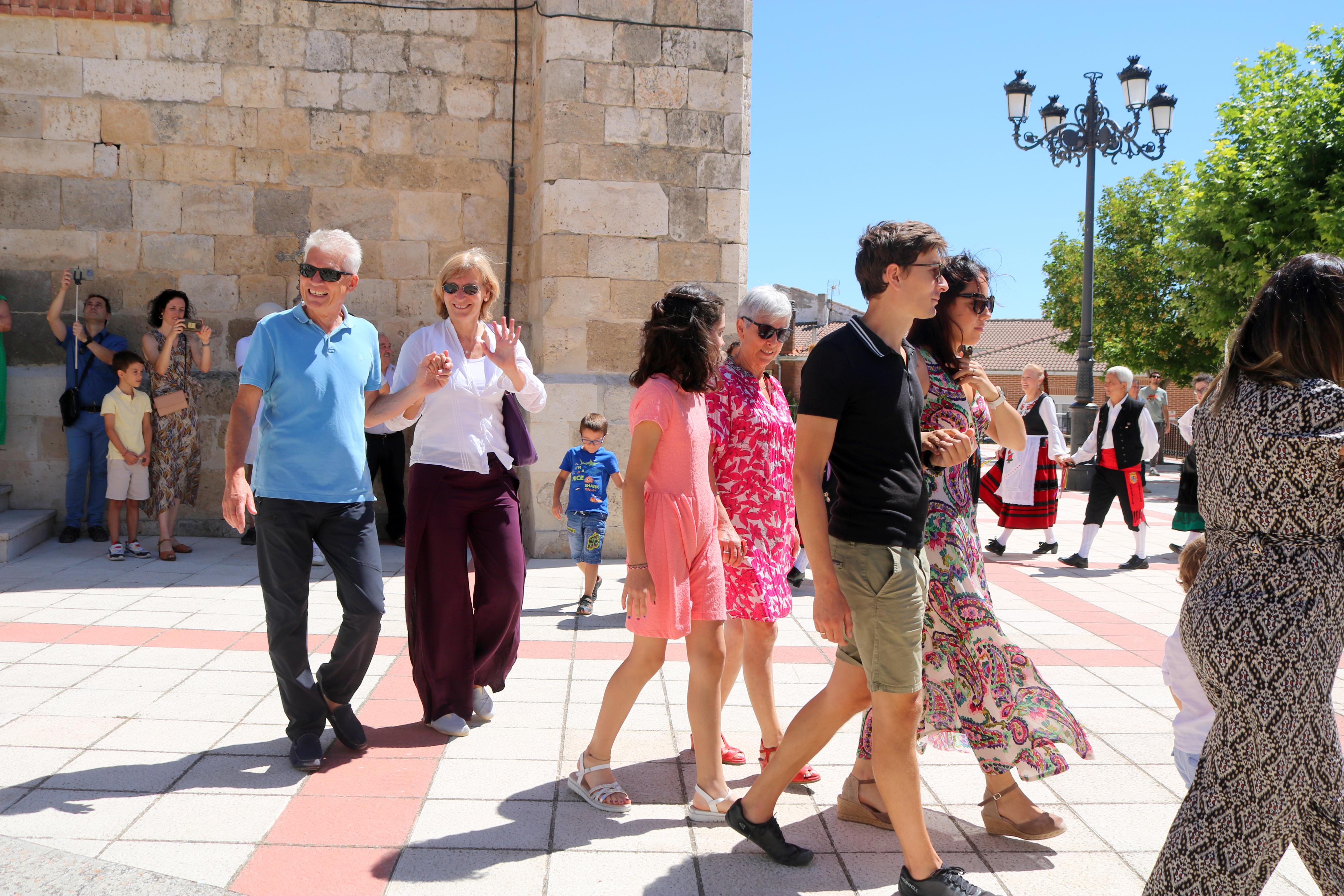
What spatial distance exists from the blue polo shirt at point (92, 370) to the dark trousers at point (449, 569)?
5200 mm

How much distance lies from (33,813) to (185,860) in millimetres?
655

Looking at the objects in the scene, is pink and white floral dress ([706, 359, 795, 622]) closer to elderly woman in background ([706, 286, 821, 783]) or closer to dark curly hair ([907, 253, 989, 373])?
elderly woman in background ([706, 286, 821, 783])

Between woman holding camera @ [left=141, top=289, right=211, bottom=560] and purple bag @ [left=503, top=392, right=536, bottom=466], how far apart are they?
445cm

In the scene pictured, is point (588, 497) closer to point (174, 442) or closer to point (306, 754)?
point (306, 754)

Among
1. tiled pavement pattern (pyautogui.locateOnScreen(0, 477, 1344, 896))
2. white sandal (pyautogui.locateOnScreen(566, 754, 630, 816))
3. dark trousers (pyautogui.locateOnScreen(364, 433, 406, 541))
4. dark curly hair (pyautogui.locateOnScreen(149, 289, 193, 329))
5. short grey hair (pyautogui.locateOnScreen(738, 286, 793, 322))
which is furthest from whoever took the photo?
dark trousers (pyautogui.locateOnScreen(364, 433, 406, 541))

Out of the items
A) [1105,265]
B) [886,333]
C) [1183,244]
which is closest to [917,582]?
[886,333]

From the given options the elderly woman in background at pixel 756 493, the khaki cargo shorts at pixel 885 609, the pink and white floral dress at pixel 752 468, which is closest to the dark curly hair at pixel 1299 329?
the khaki cargo shorts at pixel 885 609

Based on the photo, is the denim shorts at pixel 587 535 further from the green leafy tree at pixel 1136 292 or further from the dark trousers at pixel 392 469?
the green leafy tree at pixel 1136 292

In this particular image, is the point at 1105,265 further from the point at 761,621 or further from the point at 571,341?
the point at 761,621

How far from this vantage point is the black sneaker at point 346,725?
3.83 metres

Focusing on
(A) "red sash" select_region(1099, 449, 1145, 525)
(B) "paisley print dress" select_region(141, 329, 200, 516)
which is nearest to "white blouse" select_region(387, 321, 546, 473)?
(B) "paisley print dress" select_region(141, 329, 200, 516)

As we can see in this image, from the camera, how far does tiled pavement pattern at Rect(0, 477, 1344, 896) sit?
2939 millimetres

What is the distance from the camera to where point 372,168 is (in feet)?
28.1

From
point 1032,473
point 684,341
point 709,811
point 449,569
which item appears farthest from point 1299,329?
point 1032,473
